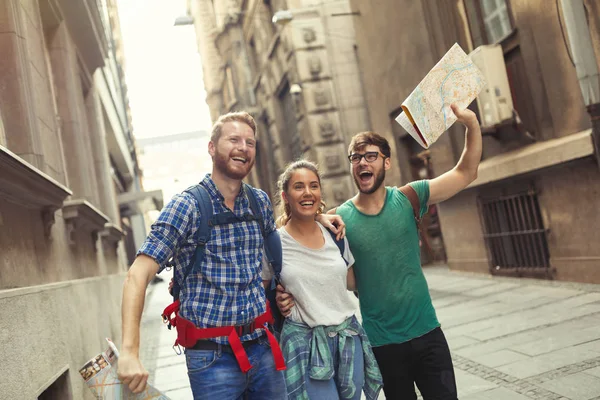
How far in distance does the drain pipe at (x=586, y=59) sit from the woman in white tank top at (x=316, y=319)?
5.05 meters

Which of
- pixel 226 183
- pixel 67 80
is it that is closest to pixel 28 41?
pixel 67 80

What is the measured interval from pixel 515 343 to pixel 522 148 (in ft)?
12.9

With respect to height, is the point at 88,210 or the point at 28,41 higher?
the point at 28,41

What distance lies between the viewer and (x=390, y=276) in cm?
305

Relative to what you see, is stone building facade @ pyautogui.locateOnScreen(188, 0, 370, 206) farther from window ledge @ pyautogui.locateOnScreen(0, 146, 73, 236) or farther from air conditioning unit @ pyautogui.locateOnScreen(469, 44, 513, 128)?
window ledge @ pyautogui.locateOnScreen(0, 146, 73, 236)

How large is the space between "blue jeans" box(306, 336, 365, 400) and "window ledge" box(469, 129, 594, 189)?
526cm

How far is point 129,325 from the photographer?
81.7 inches

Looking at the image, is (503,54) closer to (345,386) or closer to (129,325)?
(345,386)

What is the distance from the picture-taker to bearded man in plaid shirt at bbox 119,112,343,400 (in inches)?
90.2

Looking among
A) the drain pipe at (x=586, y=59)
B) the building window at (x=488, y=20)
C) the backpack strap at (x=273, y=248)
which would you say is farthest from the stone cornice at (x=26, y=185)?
the building window at (x=488, y=20)

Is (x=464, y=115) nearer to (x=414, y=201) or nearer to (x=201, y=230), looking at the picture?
(x=414, y=201)

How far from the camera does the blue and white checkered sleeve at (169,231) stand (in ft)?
7.39

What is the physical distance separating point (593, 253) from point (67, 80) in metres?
6.98

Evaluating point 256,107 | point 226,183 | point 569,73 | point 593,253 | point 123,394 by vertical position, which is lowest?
point 593,253
